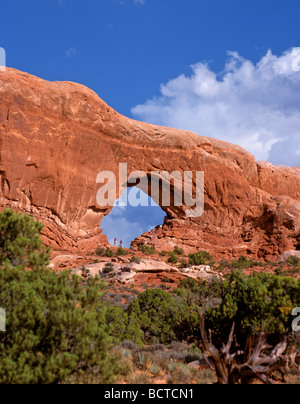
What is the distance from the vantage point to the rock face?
1011 inches

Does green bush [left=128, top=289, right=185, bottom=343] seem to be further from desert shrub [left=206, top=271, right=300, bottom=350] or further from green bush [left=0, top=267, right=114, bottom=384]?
green bush [left=0, top=267, right=114, bottom=384]

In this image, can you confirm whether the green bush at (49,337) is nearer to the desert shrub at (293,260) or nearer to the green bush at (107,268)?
the green bush at (107,268)

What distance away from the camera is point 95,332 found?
5.66m

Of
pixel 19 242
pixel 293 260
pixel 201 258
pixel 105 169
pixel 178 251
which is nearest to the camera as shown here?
pixel 19 242

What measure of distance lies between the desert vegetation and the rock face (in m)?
19.2

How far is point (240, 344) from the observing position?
823 centimetres

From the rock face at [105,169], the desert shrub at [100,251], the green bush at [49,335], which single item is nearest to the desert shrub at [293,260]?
the rock face at [105,169]

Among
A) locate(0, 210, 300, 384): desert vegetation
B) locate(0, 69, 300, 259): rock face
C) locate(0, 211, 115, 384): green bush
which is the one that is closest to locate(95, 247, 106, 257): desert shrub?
locate(0, 69, 300, 259): rock face

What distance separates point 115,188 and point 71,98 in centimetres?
933

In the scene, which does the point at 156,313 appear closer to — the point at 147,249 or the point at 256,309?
the point at 256,309

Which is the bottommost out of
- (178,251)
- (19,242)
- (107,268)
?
(19,242)

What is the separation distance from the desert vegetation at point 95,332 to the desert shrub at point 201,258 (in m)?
18.4

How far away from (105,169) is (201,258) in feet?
39.6

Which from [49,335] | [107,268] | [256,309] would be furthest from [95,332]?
[107,268]
